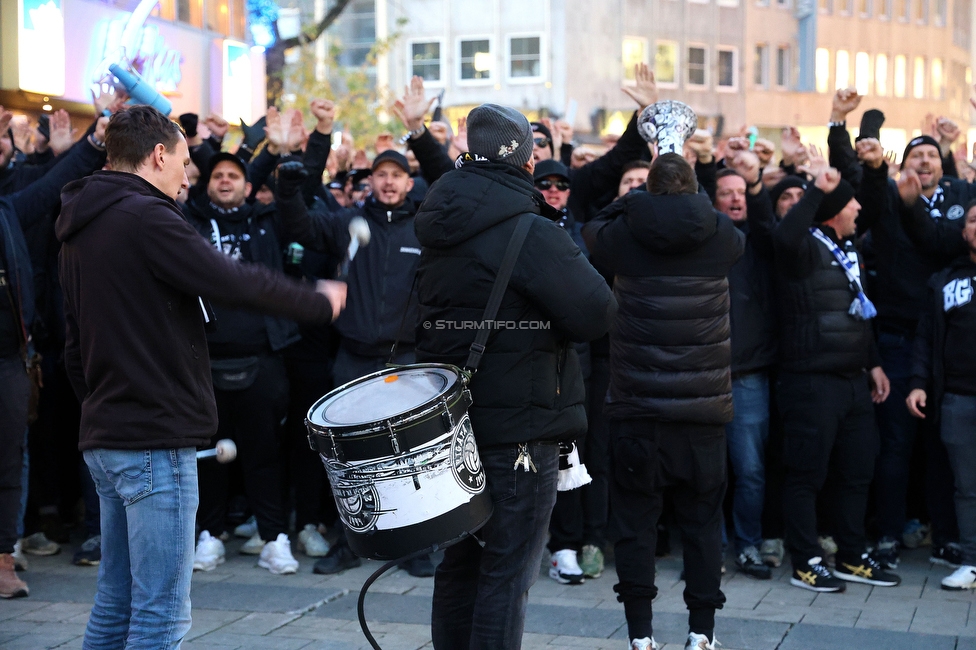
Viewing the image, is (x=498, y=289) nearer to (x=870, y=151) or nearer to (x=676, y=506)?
(x=676, y=506)

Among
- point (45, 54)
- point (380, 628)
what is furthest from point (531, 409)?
point (45, 54)

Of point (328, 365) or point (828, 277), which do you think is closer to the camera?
point (828, 277)

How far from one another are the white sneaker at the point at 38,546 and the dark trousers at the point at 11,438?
1.03 meters

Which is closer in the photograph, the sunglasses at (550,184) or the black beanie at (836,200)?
the black beanie at (836,200)

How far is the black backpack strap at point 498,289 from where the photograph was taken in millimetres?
4031

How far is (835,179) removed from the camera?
621cm

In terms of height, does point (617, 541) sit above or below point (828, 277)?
below

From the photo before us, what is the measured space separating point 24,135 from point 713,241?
5449 millimetres

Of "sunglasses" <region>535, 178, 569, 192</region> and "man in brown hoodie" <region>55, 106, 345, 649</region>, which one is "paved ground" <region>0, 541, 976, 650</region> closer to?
"man in brown hoodie" <region>55, 106, 345, 649</region>

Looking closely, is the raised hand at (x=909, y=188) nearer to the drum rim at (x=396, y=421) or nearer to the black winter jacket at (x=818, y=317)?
the black winter jacket at (x=818, y=317)

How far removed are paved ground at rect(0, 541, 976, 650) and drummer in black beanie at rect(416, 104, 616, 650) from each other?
1517 millimetres

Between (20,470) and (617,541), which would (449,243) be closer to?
(617,541)

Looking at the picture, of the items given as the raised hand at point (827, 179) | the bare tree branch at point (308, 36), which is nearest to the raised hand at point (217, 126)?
the raised hand at point (827, 179)

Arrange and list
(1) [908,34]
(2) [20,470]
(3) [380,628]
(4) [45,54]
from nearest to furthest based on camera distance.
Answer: (3) [380,628] → (2) [20,470] → (4) [45,54] → (1) [908,34]
